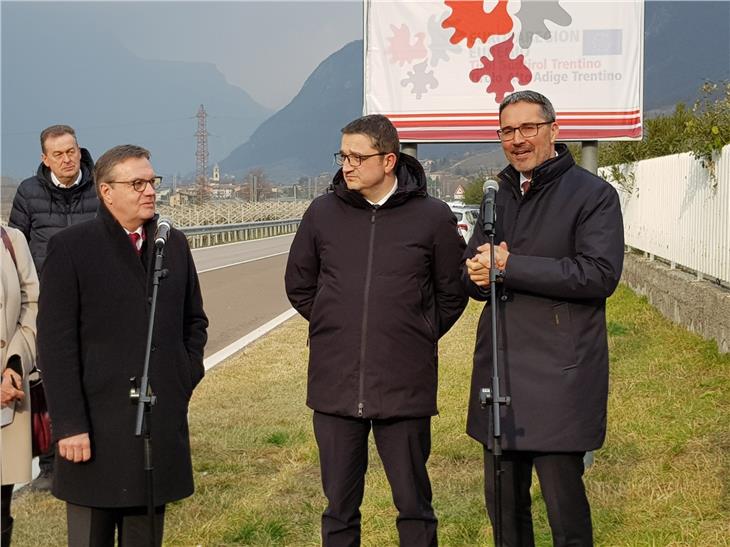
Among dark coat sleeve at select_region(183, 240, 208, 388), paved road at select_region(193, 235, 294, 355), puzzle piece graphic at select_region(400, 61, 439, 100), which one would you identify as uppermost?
puzzle piece graphic at select_region(400, 61, 439, 100)

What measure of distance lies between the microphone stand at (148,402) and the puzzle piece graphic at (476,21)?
3.88 m

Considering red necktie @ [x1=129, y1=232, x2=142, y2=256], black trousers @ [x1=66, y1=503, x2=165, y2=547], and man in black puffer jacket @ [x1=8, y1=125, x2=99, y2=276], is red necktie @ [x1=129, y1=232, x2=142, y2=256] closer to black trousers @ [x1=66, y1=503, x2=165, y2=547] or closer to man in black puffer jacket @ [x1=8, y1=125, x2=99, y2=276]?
black trousers @ [x1=66, y1=503, x2=165, y2=547]

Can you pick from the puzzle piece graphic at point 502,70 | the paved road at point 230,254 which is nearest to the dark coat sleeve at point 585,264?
the puzzle piece graphic at point 502,70

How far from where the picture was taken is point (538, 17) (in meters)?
7.48

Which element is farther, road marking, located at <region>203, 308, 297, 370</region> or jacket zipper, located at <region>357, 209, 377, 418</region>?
road marking, located at <region>203, 308, 297, 370</region>

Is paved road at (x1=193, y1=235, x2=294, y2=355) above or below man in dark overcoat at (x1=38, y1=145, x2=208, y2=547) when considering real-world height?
below

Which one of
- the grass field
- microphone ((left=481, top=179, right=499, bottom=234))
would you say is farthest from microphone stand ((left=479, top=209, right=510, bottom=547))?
the grass field

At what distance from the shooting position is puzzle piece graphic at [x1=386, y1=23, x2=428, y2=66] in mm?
7590

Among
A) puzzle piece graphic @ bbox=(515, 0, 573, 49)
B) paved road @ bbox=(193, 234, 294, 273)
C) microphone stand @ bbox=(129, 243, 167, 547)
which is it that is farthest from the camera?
paved road @ bbox=(193, 234, 294, 273)

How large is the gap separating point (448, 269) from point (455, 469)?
2970 millimetres

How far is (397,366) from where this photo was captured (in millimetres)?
4645

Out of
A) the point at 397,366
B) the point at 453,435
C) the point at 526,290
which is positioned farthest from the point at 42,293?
the point at 453,435

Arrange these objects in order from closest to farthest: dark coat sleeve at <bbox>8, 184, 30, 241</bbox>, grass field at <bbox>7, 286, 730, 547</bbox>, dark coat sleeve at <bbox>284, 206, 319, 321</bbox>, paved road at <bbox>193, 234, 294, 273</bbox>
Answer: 1. dark coat sleeve at <bbox>284, 206, 319, 321</bbox>
2. grass field at <bbox>7, 286, 730, 547</bbox>
3. dark coat sleeve at <bbox>8, 184, 30, 241</bbox>
4. paved road at <bbox>193, 234, 294, 273</bbox>

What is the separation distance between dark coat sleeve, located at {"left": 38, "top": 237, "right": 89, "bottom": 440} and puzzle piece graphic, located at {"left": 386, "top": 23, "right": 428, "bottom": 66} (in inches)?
153
